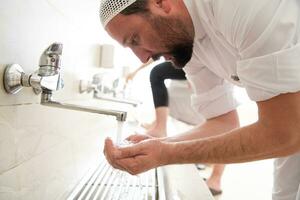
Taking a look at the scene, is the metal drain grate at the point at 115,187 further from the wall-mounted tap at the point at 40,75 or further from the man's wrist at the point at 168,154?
the wall-mounted tap at the point at 40,75

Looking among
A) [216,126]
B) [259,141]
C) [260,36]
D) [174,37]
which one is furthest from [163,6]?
[216,126]

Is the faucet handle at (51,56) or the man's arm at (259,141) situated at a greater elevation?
the faucet handle at (51,56)

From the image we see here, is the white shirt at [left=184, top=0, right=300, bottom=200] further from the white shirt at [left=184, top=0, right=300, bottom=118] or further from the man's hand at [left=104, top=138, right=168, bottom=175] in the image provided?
the man's hand at [left=104, top=138, right=168, bottom=175]

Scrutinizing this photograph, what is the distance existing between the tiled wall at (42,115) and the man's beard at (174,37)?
0.24 metres

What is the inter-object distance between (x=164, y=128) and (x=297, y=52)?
38.2 inches

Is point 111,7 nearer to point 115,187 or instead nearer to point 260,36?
point 260,36

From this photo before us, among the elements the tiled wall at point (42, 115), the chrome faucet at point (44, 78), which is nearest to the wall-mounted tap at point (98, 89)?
the tiled wall at point (42, 115)

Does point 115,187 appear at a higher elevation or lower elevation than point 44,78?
lower

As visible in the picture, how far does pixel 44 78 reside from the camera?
1.74 ft

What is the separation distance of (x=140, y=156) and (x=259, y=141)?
228 mm

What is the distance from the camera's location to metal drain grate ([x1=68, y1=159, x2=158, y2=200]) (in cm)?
71

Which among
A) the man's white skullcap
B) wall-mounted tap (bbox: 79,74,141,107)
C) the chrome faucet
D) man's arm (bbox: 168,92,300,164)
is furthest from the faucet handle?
wall-mounted tap (bbox: 79,74,141,107)

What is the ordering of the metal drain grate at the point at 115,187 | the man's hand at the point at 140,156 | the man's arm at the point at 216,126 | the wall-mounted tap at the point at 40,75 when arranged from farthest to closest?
the man's arm at the point at 216,126 → the metal drain grate at the point at 115,187 → the man's hand at the point at 140,156 → the wall-mounted tap at the point at 40,75

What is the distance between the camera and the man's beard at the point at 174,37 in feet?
2.17
